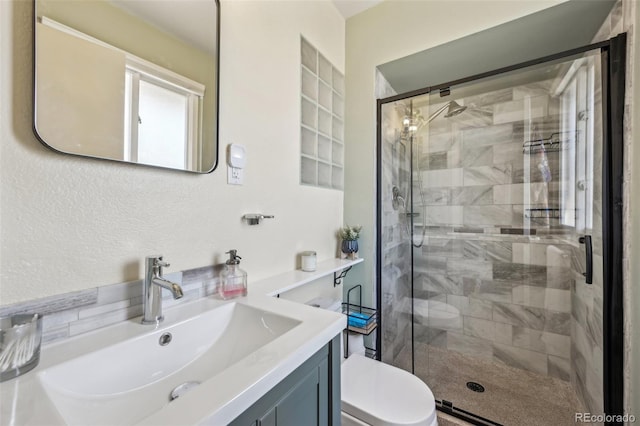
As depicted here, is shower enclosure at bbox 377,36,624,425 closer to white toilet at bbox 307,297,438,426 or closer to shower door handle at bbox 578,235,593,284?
shower door handle at bbox 578,235,593,284

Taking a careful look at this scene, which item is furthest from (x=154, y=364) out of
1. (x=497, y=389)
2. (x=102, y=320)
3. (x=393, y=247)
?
(x=497, y=389)

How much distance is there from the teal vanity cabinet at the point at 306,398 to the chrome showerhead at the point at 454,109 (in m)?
2.07

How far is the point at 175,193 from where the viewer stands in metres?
0.86

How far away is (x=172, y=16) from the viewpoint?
2.88 feet

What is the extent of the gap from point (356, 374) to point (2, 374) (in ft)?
3.98

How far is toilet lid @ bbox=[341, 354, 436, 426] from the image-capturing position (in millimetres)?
997

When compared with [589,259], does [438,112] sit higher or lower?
higher

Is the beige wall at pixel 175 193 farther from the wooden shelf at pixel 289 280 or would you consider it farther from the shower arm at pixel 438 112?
the shower arm at pixel 438 112

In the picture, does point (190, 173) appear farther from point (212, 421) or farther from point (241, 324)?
point (212, 421)

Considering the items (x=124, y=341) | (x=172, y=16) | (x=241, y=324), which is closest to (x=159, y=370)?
(x=124, y=341)

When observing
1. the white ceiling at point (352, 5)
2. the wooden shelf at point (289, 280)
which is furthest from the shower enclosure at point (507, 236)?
the white ceiling at point (352, 5)

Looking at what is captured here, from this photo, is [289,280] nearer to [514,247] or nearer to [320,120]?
[320,120]

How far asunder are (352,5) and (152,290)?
2.09 meters

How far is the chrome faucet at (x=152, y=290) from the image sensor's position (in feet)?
2.38
